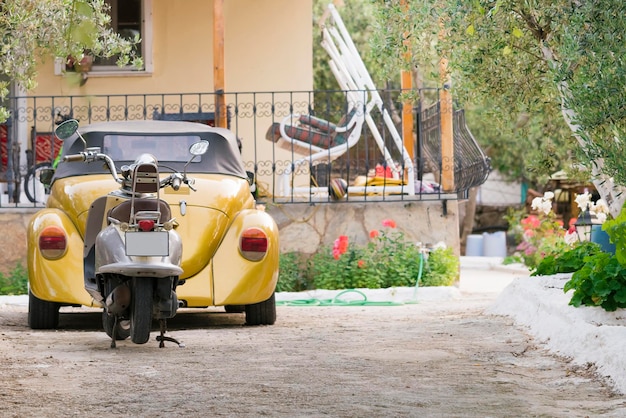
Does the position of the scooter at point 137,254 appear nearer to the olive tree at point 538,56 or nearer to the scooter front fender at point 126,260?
the scooter front fender at point 126,260

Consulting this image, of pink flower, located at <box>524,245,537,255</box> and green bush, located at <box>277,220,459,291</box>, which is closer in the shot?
green bush, located at <box>277,220,459,291</box>

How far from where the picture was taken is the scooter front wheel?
6891mm

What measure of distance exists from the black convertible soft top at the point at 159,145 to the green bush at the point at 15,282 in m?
3.09

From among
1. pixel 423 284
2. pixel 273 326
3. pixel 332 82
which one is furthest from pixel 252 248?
pixel 332 82

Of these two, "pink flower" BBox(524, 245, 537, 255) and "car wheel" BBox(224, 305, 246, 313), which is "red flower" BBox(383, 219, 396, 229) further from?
"pink flower" BBox(524, 245, 537, 255)

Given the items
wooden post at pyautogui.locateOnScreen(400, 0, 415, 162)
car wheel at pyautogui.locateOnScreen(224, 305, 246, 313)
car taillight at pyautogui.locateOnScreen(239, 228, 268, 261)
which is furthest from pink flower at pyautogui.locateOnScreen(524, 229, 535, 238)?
car taillight at pyautogui.locateOnScreen(239, 228, 268, 261)

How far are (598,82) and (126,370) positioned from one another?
3.07 meters

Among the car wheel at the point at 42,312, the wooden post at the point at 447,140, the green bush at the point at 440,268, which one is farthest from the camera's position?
the wooden post at the point at 447,140

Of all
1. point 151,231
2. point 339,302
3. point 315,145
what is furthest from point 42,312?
point 315,145

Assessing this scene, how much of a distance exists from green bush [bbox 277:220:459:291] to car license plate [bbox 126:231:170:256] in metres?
5.17

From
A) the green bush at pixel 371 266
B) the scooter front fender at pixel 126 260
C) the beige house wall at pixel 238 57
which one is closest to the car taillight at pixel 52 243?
the scooter front fender at pixel 126 260

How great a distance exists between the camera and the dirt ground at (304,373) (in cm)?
513

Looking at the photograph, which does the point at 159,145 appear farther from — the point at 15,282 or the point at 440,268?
the point at 440,268

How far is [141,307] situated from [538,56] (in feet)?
12.4
